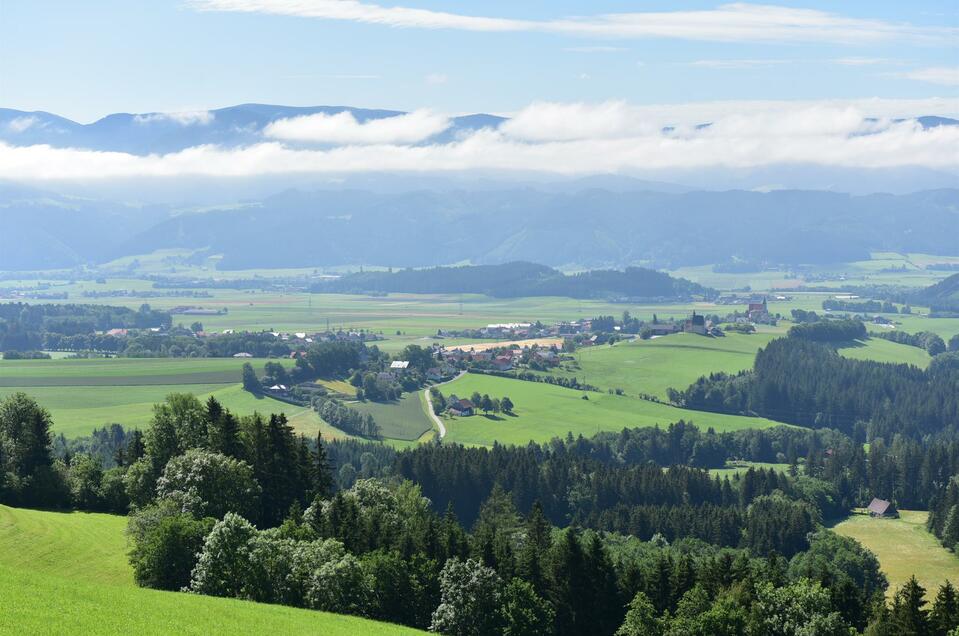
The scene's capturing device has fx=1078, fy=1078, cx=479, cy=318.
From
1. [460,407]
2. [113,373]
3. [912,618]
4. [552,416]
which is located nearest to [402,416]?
[460,407]

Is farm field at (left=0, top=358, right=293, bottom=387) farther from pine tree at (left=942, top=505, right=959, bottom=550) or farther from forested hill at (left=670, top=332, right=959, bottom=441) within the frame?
pine tree at (left=942, top=505, right=959, bottom=550)

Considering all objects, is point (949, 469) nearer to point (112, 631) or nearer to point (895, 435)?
point (895, 435)

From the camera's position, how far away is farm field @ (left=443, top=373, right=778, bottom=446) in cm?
14762

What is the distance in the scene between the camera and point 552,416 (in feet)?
521

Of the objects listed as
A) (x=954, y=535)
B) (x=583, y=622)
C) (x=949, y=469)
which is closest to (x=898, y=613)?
(x=583, y=622)

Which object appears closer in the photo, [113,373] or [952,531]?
[952,531]

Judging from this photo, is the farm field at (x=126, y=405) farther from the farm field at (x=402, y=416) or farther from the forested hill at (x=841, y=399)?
the forested hill at (x=841, y=399)

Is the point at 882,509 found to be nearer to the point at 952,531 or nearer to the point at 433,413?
the point at 952,531

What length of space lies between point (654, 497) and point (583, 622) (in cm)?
5500

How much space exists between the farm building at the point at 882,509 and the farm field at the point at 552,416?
40.2m

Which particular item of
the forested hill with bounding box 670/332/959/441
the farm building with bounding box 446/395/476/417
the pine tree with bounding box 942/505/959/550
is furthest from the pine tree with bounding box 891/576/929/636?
the forested hill with bounding box 670/332/959/441

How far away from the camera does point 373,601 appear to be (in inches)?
2215

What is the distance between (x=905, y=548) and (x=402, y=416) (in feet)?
256

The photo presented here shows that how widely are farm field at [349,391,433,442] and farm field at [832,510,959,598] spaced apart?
5826 centimetres
